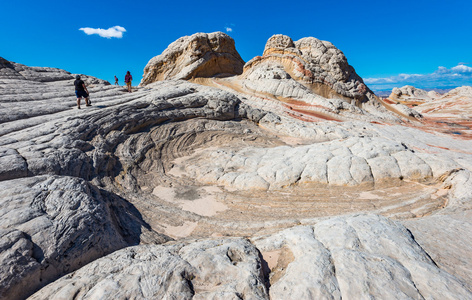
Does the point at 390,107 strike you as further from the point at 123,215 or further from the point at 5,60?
the point at 5,60

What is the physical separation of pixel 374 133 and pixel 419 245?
462 inches

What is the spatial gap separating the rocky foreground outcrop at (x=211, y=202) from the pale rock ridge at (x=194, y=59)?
30.8ft

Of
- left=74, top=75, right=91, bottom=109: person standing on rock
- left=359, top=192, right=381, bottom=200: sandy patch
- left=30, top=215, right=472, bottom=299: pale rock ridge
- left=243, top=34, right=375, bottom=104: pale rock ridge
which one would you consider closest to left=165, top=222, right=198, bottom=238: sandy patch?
left=30, top=215, right=472, bottom=299: pale rock ridge

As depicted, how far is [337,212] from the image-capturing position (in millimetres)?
7441

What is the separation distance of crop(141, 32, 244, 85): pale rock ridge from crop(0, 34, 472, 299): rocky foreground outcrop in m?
9.39

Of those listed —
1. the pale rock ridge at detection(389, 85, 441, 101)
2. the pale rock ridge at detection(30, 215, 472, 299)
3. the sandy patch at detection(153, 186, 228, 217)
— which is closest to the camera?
the pale rock ridge at detection(30, 215, 472, 299)

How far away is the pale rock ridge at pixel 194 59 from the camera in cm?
2544

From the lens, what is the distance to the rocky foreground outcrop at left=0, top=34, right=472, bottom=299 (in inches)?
148

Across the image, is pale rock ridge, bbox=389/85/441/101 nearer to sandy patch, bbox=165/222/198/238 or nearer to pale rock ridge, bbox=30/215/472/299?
pale rock ridge, bbox=30/215/472/299

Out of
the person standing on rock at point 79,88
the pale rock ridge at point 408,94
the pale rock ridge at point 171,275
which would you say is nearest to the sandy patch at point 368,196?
the pale rock ridge at point 171,275

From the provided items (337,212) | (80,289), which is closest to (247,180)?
(337,212)

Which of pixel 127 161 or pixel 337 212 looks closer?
pixel 337 212

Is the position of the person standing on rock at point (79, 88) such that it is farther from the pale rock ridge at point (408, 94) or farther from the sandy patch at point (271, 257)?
the pale rock ridge at point (408, 94)

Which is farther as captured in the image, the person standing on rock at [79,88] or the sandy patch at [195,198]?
the person standing on rock at [79,88]
